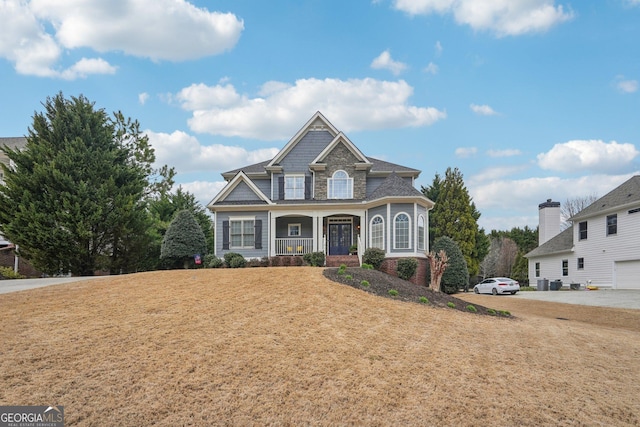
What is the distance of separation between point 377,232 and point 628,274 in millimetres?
15852

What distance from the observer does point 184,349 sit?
24.9 feet

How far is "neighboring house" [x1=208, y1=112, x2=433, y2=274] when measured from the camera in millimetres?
22438

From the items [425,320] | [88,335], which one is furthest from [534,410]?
[88,335]

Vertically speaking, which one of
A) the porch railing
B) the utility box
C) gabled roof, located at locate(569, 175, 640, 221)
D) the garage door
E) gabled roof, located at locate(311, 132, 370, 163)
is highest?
gabled roof, located at locate(311, 132, 370, 163)

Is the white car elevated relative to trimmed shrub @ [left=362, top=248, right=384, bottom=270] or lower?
lower

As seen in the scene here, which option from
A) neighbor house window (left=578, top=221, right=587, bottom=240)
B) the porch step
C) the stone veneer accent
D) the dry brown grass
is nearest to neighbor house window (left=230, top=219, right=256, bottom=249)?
the stone veneer accent

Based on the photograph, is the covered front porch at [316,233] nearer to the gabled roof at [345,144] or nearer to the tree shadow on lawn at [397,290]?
the gabled roof at [345,144]

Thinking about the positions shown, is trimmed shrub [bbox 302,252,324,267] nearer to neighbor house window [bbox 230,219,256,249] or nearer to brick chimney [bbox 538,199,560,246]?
neighbor house window [bbox 230,219,256,249]

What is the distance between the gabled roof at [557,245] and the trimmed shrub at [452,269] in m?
11.5

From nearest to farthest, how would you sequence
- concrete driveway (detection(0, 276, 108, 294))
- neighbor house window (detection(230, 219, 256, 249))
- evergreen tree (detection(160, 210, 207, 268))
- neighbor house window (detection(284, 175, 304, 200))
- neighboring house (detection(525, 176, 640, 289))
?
concrete driveway (detection(0, 276, 108, 294)), evergreen tree (detection(160, 210, 207, 268)), neighbor house window (detection(230, 219, 256, 249)), neighbor house window (detection(284, 175, 304, 200)), neighboring house (detection(525, 176, 640, 289))

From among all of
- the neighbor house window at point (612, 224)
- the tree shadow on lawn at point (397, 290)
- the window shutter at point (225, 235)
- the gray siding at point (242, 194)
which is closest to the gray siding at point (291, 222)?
the gray siding at point (242, 194)

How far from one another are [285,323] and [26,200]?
18.3 meters

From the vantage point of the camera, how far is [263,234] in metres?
24.3

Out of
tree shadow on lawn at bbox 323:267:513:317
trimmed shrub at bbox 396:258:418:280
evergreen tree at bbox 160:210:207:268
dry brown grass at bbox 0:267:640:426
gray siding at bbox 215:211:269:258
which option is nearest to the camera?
dry brown grass at bbox 0:267:640:426
